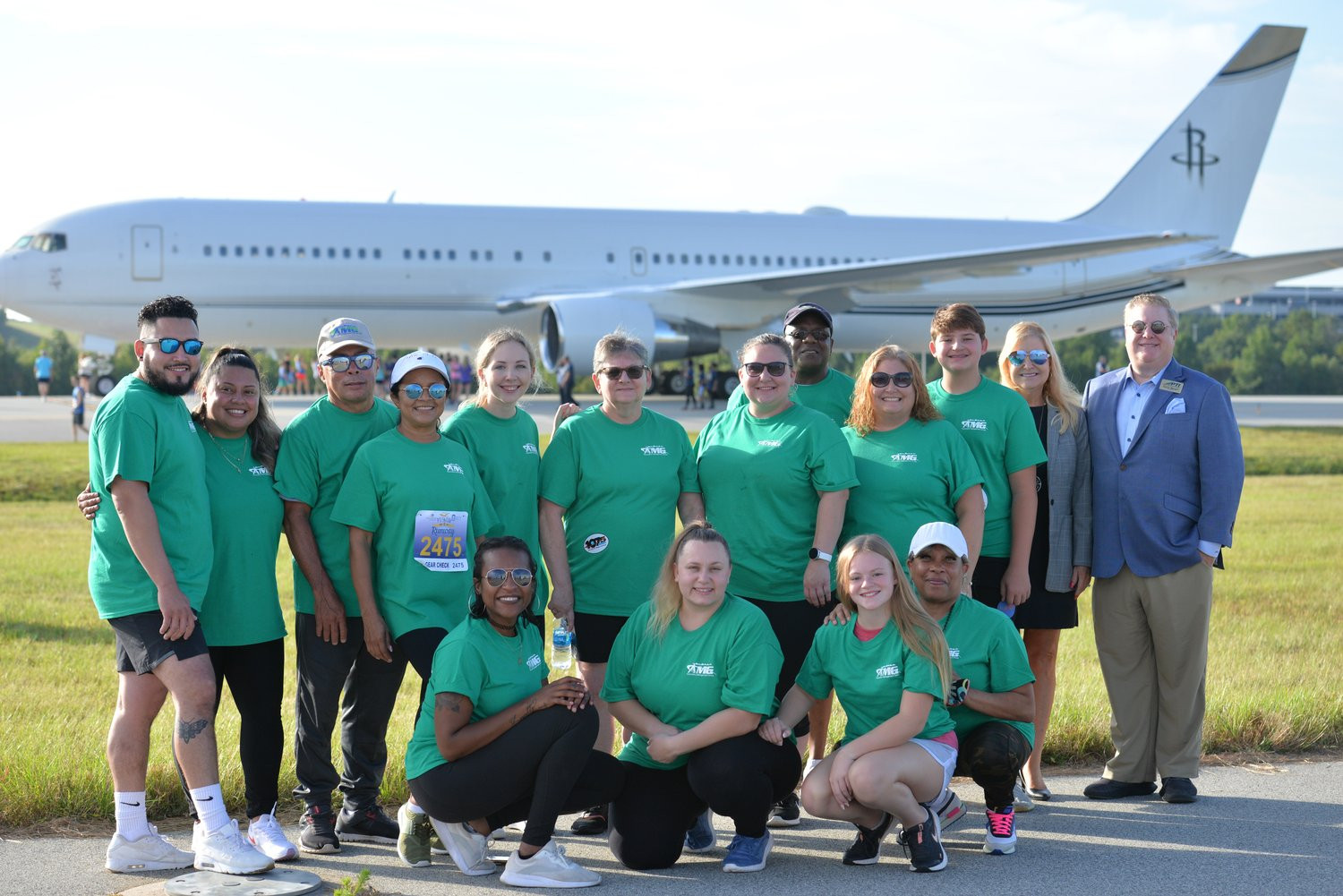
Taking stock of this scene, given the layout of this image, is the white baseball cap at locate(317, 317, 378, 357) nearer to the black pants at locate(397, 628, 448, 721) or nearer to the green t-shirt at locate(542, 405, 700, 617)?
the green t-shirt at locate(542, 405, 700, 617)

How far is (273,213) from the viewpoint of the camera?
75.5ft

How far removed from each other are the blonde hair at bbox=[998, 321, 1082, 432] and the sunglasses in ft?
3.38

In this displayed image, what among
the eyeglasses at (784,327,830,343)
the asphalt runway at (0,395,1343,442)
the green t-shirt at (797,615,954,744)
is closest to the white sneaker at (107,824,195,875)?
the green t-shirt at (797,615,954,744)

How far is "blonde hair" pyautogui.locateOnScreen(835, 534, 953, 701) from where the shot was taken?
418 cm

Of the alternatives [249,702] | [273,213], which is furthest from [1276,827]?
[273,213]

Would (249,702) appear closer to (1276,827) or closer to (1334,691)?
(1276,827)

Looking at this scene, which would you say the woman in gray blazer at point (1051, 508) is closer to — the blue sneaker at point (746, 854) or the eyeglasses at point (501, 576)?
the blue sneaker at point (746, 854)

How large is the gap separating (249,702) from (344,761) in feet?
1.30

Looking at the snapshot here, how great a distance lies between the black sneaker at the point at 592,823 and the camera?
14.8 feet

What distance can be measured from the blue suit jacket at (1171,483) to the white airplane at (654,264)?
1661 centimetres

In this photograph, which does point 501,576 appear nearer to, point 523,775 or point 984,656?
point 523,775

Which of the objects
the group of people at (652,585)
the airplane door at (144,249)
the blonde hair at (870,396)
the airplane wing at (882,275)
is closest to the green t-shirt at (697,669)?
the group of people at (652,585)

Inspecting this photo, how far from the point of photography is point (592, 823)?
4.54 metres

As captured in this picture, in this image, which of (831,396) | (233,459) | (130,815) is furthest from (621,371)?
(130,815)
